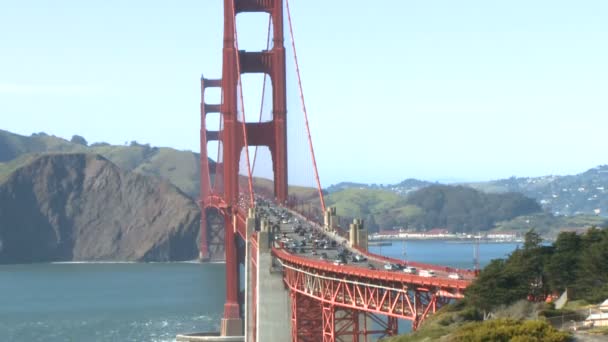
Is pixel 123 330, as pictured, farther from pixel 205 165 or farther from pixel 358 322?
pixel 205 165

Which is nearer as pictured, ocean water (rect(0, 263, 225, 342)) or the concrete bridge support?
the concrete bridge support

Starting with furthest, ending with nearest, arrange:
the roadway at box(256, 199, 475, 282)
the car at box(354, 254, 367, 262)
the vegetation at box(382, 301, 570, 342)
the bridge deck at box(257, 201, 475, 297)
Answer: the car at box(354, 254, 367, 262)
the roadway at box(256, 199, 475, 282)
the bridge deck at box(257, 201, 475, 297)
the vegetation at box(382, 301, 570, 342)

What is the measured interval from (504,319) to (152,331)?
63.5 metres

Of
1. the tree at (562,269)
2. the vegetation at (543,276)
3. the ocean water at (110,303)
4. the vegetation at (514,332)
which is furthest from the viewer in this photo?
the ocean water at (110,303)

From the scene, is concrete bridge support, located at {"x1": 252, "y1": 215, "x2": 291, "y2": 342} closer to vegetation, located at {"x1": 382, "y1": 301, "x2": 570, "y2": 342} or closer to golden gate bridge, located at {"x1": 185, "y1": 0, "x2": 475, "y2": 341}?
golden gate bridge, located at {"x1": 185, "y1": 0, "x2": 475, "y2": 341}

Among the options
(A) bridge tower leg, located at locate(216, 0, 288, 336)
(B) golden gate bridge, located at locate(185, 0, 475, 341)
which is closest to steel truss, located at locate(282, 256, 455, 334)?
(B) golden gate bridge, located at locate(185, 0, 475, 341)

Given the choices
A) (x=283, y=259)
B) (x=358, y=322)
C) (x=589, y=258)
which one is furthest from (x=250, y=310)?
(x=589, y=258)

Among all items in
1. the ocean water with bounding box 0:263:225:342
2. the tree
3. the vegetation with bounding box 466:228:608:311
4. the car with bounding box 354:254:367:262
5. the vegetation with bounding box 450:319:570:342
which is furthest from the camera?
the ocean water with bounding box 0:263:225:342

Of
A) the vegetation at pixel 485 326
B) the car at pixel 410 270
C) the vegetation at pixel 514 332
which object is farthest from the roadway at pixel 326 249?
the vegetation at pixel 514 332

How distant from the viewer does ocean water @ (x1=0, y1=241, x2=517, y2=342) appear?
9506cm

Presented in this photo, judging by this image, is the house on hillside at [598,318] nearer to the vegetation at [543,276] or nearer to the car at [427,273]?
the vegetation at [543,276]

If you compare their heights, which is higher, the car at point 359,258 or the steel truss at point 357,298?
the car at point 359,258

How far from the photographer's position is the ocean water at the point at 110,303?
9506cm

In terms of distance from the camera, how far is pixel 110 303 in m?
118
